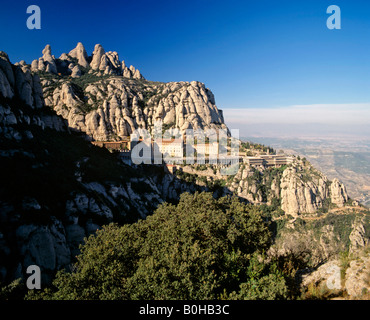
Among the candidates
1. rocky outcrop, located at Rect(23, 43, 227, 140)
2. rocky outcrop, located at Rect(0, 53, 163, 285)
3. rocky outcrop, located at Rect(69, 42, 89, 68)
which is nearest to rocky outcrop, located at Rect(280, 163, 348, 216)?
rocky outcrop, located at Rect(0, 53, 163, 285)

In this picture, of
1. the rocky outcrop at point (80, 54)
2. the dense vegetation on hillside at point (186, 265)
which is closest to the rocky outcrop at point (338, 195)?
the dense vegetation on hillside at point (186, 265)

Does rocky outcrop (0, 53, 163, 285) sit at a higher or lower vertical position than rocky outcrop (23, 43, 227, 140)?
lower

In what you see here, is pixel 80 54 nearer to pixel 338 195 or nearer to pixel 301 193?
pixel 301 193

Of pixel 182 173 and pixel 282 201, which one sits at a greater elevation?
pixel 182 173

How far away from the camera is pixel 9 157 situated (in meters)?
35.3

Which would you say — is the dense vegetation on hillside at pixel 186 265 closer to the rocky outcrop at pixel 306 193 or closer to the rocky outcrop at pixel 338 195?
the rocky outcrop at pixel 306 193

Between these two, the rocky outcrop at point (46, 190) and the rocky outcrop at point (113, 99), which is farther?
the rocky outcrop at point (113, 99)

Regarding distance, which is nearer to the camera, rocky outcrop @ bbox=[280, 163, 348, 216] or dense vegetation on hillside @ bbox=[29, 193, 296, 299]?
dense vegetation on hillside @ bbox=[29, 193, 296, 299]

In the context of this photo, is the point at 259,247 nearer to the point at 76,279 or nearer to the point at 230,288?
the point at 230,288

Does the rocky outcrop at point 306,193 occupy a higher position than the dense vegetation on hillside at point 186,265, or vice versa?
the dense vegetation on hillside at point 186,265

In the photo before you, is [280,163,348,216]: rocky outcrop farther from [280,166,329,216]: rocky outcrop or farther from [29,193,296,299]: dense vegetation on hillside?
[29,193,296,299]: dense vegetation on hillside

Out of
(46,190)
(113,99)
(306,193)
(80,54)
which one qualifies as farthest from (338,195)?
(80,54)
